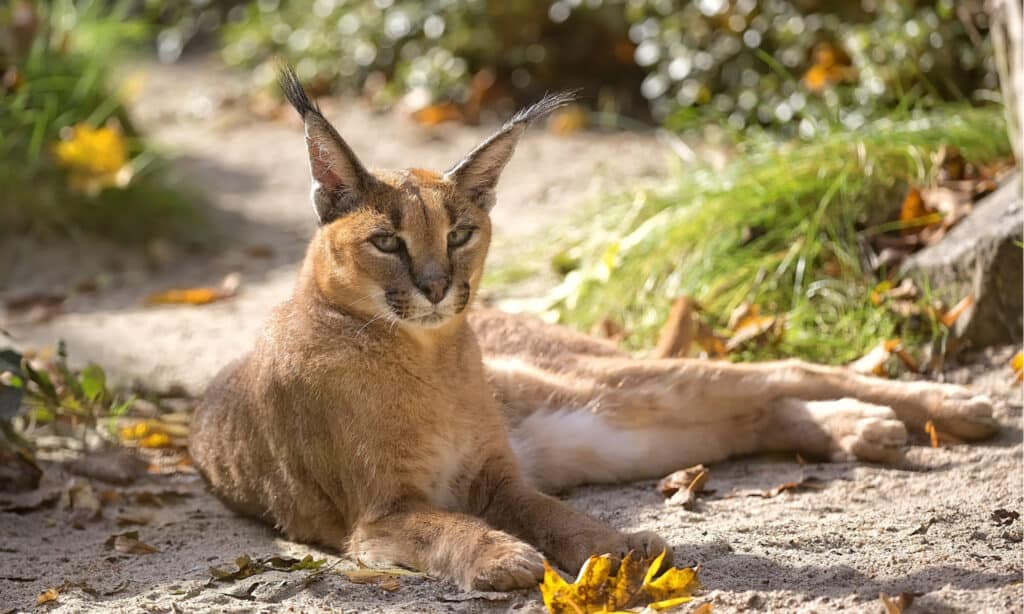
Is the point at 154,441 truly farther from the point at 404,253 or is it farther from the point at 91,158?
the point at 91,158

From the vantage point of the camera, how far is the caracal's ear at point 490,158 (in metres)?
3.77

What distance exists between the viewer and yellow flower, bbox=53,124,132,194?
7.42 m

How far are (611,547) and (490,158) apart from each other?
3.89 ft

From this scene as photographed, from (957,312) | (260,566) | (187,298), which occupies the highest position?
(187,298)

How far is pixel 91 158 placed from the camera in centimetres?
747

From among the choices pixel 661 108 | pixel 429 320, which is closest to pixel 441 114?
pixel 661 108

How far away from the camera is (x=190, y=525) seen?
416 cm

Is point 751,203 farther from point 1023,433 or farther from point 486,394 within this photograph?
point 486,394

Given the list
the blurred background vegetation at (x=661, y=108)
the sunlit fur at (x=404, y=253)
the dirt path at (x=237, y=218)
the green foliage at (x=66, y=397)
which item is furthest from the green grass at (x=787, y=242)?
the green foliage at (x=66, y=397)

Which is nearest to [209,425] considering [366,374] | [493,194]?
[366,374]

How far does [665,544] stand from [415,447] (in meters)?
0.79

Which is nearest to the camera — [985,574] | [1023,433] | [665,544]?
[985,574]

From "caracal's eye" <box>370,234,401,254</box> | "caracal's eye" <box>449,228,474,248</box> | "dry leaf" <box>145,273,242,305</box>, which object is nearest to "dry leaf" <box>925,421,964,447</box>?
"caracal's eye" <box>449,228,474,248</box>

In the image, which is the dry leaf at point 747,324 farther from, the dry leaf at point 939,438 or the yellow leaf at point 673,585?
the yellow leaf at point 673,585
